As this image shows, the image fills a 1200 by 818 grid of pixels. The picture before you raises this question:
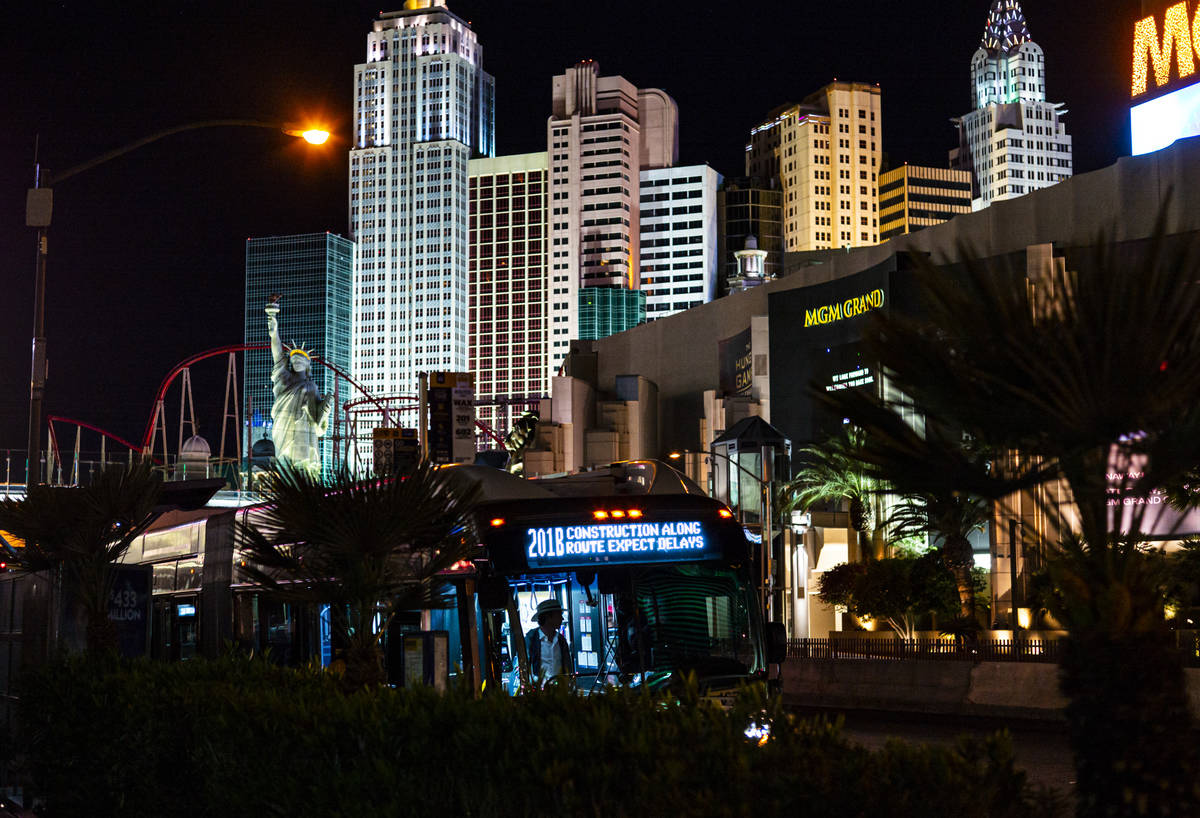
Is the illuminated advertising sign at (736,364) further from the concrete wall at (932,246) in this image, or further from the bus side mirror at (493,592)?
the bus side mirror at (493,592)

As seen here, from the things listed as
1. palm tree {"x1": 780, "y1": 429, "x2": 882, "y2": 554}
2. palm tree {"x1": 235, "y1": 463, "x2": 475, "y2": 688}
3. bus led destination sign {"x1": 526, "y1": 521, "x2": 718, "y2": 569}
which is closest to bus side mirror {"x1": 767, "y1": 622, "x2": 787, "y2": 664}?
bus led destination sign {"x1": 526, "y1": 521, "x2": 718, "y2": 569}

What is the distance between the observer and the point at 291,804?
6.73m

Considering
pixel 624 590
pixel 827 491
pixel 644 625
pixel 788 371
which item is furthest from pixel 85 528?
pixel 788 371

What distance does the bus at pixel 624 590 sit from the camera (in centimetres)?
1238

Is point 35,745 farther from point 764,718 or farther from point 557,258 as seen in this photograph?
point 557,258

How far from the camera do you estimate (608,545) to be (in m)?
12.9

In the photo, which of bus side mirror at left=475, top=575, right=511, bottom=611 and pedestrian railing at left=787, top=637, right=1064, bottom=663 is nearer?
bus side mirror at left=475, top=575, right=511, bottom=611

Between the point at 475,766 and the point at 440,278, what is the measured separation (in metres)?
196

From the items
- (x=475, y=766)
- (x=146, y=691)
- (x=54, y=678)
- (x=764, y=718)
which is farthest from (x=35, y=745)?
(x=764, y=718)

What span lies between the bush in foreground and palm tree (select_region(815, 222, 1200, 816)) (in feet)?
1.49

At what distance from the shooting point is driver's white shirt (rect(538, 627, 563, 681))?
12.3m

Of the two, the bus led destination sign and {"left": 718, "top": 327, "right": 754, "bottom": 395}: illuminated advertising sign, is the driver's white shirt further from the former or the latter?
{"left": 718, "top": 327, "right": 754, "bottom": 395}: illuminated advertising sign

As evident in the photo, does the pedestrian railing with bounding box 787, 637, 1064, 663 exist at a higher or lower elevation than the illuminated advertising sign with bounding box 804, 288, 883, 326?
lower

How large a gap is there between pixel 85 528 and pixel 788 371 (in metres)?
45.0
